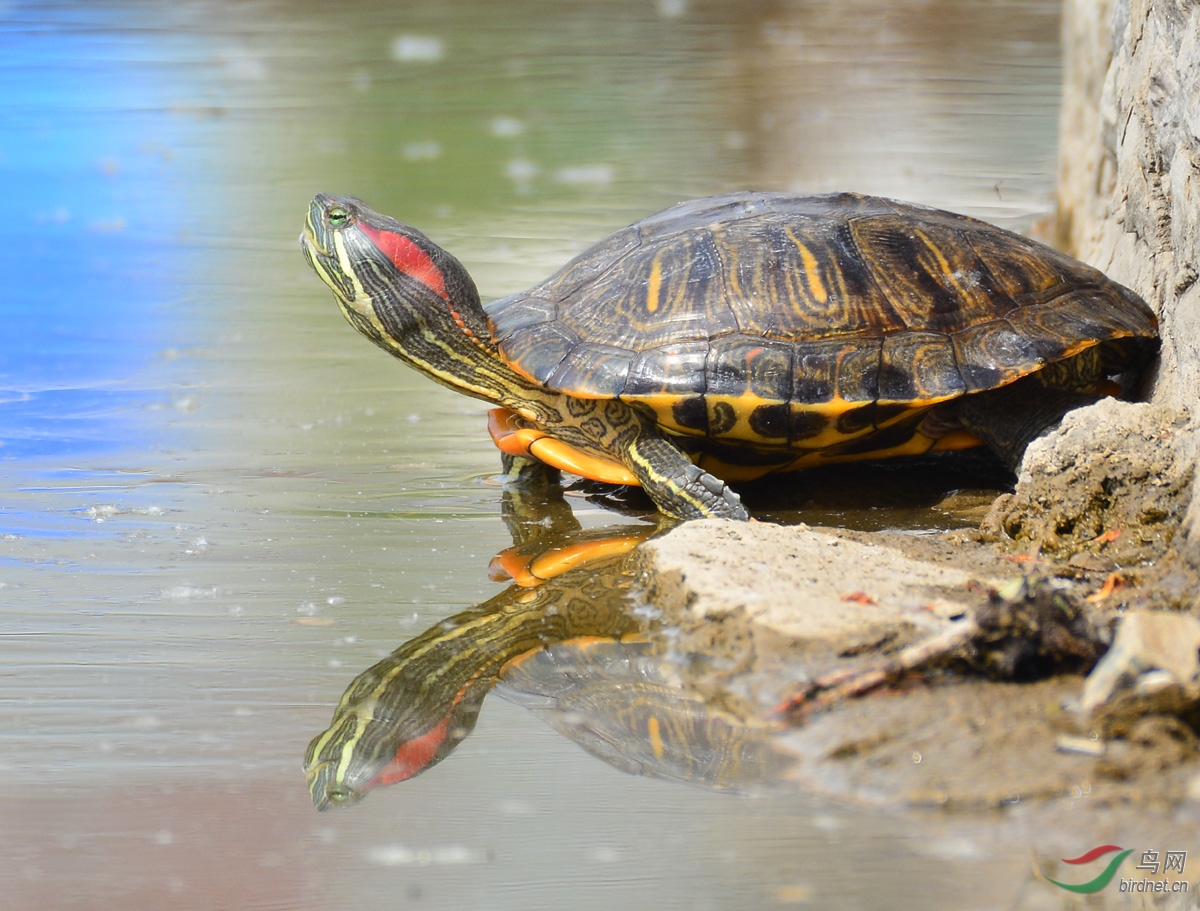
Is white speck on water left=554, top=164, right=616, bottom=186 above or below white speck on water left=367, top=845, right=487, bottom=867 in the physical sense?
below

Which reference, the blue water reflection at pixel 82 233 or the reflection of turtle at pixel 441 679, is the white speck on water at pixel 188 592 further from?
the blue water reflection at pixel 82 233

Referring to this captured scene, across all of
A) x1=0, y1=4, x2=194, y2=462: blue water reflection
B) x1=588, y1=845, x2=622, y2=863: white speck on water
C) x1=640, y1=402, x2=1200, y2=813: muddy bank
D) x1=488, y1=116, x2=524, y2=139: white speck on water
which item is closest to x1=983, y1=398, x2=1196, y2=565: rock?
x1=640, y1=402, x2=1200, y2=813: muddy bank

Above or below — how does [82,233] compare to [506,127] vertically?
below

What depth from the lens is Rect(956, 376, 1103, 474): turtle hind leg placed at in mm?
3982

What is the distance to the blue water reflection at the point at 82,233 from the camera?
17.4 ft

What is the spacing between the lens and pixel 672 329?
4.02 meters

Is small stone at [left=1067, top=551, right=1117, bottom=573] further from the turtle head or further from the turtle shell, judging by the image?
the turtle head

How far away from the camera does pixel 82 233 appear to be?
7891 mm

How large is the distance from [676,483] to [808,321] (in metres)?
0.65

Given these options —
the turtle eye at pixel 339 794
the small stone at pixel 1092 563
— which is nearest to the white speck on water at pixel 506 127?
the small stone at pixel 1092 563

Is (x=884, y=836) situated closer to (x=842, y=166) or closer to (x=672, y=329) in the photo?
(x=672, y=329)

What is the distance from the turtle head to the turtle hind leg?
64.6 inches

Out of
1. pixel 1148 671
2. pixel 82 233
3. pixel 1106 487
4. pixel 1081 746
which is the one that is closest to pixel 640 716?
pixel 1081 746

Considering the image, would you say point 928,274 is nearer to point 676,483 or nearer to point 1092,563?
point 676,483
